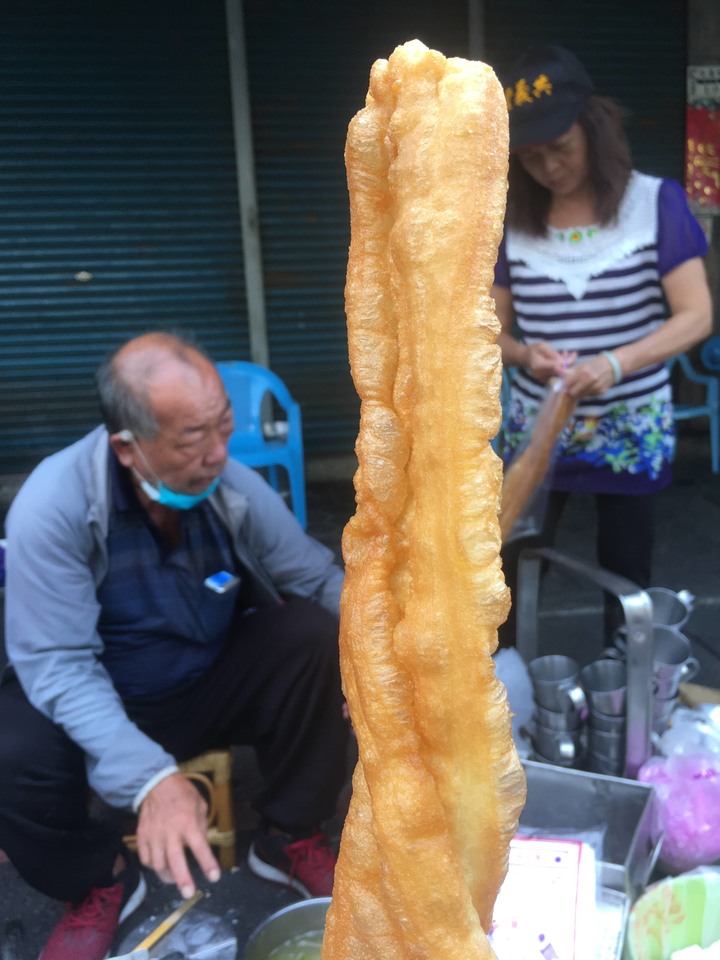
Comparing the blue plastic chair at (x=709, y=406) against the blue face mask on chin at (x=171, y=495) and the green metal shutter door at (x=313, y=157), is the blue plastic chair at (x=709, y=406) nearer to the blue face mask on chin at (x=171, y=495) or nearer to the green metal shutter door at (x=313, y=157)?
the green metal shutter door at (x=313, y=157)

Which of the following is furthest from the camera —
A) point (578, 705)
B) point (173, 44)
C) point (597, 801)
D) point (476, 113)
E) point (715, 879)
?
point (173, 44)

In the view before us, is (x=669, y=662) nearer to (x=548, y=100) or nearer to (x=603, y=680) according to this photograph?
(x=603, y=680)

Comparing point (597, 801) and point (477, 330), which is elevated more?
point (477, 330)

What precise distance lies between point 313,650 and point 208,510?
0.54 meters

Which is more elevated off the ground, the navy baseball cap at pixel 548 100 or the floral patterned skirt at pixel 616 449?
the navy baseball cap at pixel 548 100

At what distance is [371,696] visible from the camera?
0.69m

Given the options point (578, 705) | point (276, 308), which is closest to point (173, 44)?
point (276, 308)

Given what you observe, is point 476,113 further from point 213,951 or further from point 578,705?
point 578,705

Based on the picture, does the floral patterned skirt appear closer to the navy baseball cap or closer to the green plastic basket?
the navy baseball cap

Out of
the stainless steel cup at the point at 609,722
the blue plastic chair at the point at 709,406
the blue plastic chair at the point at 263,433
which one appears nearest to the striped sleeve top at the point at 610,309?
the stainless steel cup at the point at 609,722

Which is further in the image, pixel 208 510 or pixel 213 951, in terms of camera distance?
pixel 208 510

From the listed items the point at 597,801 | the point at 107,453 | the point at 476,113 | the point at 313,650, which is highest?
the point at 476,113

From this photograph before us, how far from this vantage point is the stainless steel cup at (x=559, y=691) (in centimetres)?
227

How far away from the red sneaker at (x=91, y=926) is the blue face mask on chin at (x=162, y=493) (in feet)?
3.83
